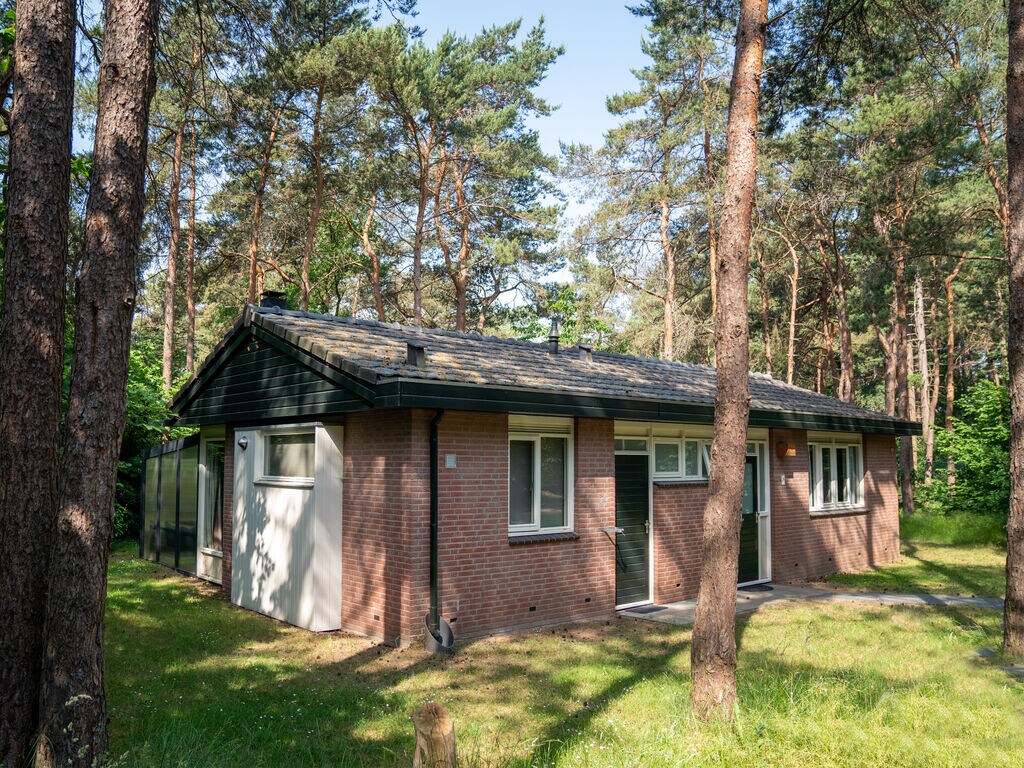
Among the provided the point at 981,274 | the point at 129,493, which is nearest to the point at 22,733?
the point at 129,493

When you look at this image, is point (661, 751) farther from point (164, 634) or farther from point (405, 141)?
point (405, 141)

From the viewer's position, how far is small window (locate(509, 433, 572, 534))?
936 centimetres

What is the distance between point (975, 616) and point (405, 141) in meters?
18.6

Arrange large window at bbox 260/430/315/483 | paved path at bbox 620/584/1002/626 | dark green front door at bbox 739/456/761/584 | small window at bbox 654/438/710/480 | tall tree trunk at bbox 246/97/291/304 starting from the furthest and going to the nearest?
tall tree trunk at bbox 246/97/291/304 < dark green front door at bbox 739/456/761/584 < small window at bbox 654/438/710/480 < paved path at bbox 620/584/1002/626 < large window at bbox 260/430/315/483

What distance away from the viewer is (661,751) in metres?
4.82

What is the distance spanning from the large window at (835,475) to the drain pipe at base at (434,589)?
8.71 m

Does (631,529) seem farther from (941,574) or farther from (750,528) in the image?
(941,574)

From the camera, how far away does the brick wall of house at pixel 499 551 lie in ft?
27.6

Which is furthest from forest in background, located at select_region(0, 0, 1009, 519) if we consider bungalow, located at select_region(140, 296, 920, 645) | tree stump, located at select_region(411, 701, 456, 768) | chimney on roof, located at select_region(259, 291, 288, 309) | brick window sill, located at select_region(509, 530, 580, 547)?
tree stump, located at select_region(411, 701, 456, 768)

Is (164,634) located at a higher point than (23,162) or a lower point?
lower

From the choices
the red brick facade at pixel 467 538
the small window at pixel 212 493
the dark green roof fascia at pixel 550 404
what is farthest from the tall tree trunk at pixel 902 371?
the small window at pixel 212 493

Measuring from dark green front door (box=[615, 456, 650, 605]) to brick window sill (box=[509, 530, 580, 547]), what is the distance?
38.4 inches

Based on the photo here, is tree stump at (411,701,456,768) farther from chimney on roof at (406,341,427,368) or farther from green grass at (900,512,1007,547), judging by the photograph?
green grass at (900,512,1007,547)

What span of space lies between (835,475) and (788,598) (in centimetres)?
442
